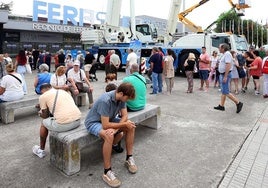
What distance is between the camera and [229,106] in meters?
8.16

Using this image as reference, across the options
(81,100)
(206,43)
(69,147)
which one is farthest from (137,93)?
(206,43)

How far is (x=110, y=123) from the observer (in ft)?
12.2

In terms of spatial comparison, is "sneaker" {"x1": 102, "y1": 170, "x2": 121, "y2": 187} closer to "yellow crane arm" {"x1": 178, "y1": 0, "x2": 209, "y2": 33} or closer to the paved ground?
the paved ground

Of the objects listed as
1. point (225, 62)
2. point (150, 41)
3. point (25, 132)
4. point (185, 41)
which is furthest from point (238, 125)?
point (150, 41)

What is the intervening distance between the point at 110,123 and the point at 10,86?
346cm

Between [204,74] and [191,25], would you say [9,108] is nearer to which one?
[204,74]

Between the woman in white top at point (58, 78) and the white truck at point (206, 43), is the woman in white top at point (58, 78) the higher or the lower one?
the lower one

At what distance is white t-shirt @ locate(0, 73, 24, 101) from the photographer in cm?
599

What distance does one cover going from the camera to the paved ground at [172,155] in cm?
367

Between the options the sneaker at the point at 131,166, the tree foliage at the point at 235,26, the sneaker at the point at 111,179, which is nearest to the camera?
the sneaker at the point at 111,179

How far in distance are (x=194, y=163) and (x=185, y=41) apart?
41.6 feet

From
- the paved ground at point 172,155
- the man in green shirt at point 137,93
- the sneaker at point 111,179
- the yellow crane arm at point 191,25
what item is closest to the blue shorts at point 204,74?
the paved ground at point 172,155

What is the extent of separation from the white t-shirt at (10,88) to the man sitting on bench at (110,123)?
2999mm

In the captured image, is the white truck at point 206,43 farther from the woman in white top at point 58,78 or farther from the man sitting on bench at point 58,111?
the man sitting on bench at point 58,111
